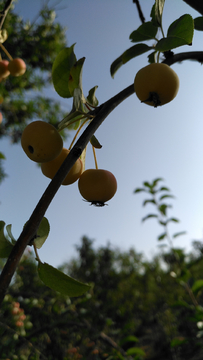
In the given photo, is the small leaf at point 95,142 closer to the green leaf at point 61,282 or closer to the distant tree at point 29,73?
the green leaf at point 61,282

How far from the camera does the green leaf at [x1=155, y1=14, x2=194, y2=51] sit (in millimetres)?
425

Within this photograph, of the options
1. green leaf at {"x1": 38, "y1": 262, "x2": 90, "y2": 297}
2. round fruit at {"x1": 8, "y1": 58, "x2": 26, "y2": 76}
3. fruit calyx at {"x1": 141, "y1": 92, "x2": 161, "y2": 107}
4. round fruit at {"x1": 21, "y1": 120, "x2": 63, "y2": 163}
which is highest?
round fruit at {"x1": 8, "y1": 58, "x2": 26, "y2": 76}

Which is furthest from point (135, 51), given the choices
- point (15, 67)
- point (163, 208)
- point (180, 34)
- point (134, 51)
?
point (163, 208)

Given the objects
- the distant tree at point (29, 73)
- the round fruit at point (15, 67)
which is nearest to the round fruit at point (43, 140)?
the round fruit at point (15, 67)

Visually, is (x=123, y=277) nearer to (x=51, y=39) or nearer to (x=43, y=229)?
(x=51, y=39)

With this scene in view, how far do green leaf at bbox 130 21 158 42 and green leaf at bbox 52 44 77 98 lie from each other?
0.52 ft

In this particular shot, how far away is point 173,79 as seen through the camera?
474 mm

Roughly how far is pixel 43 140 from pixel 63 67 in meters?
0.19

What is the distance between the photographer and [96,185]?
1.73 ft

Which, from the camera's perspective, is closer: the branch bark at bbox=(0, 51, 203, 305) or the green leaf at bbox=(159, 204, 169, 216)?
the branch bark at bbox=(0, 51, 203, 305)

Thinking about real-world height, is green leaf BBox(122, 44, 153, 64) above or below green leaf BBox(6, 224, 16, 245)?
above

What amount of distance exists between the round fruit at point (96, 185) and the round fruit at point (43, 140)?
0.10 m

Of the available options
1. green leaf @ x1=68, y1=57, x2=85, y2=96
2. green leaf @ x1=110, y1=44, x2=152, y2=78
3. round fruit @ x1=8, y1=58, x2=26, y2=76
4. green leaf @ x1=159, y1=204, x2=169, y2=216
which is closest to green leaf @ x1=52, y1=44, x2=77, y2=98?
green leaf @ x1=68, y1=57, x2=85, y2=96

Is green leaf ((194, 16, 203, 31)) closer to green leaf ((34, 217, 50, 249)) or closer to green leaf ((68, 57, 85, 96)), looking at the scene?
green leaf ((68, 57, 85, 96))
